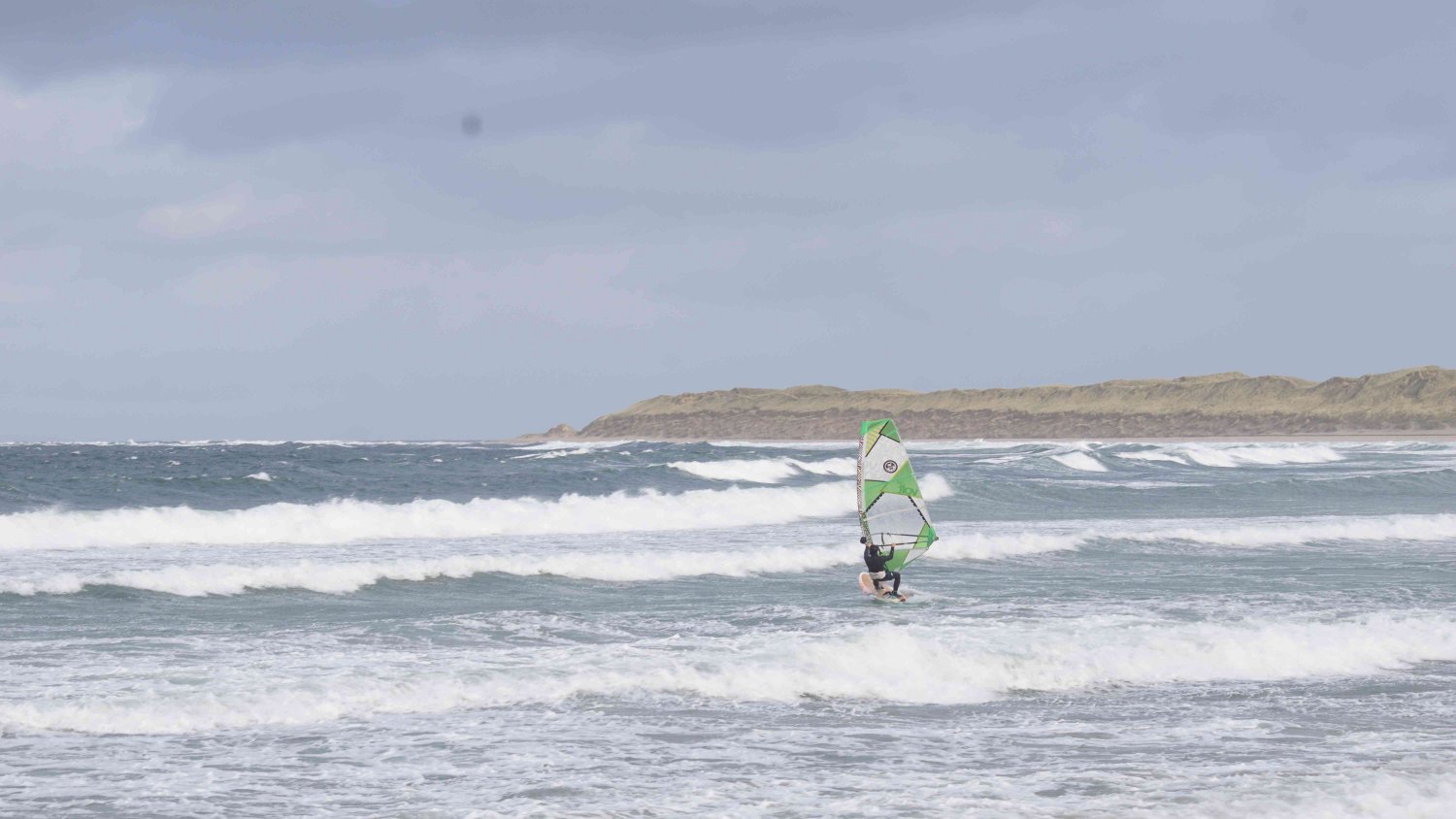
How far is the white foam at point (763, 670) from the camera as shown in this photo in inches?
402

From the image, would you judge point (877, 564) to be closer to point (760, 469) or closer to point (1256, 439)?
point (760, 469)

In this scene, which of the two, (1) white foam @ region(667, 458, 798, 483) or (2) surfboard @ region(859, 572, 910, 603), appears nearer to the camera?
(2) surfboard @ region(859, 572, 910, 603)

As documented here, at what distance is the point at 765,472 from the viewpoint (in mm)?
50469

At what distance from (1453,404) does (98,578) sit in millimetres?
108563

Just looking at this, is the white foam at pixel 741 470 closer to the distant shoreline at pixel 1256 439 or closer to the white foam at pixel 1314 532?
the white foam at pixel 1314 532

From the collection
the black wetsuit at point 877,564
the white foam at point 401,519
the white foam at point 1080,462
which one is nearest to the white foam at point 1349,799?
the black wetsuit at point 877,564

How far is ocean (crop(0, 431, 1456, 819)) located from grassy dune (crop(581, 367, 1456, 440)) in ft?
296

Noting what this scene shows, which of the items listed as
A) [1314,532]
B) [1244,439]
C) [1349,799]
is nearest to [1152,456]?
[1314,532]

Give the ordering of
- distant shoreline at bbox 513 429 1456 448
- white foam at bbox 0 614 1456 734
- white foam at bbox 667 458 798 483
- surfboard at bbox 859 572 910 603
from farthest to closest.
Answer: distant shoreline at bbox 513 429 1456 448, white foam at bbox 667 458 798 483, surfboard at bbox 859 572 910 603, white foam at bbox 0 614 1456 734

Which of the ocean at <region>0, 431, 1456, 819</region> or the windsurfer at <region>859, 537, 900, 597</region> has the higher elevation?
the windsurfer at <region>859, 537, 900, 597</region>

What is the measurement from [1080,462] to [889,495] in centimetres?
4111

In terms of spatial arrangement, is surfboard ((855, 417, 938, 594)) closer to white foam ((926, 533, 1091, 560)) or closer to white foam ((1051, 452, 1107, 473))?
white foam ((926, 533, 1091, 560))

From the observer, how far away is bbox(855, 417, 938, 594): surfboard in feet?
59.8

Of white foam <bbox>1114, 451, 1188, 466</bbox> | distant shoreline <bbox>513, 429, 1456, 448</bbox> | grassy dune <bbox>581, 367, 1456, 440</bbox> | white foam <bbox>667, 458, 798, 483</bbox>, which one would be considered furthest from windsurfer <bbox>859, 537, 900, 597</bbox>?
grassy dune <bbox>581, 367, 1456, 440</bbox>
